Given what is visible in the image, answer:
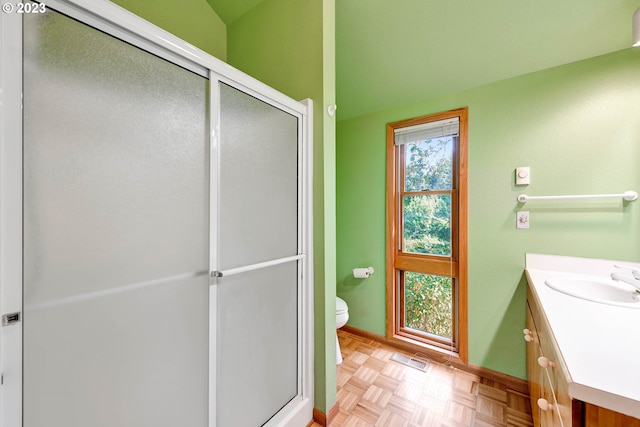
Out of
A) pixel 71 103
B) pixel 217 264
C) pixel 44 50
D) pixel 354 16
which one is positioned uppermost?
pixel 354 16

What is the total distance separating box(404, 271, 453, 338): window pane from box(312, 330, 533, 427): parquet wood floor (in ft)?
0.96

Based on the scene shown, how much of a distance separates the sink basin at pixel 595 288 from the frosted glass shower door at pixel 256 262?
138cm

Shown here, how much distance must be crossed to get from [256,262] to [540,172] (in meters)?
1.89

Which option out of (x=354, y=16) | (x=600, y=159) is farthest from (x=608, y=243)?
(x=354, y=16)

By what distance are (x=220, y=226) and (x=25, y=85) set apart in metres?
0.61

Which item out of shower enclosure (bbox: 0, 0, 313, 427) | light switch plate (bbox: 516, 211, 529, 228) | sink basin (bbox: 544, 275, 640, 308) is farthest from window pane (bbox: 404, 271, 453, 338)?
shower enclosure (bbox: 0, 0, 313, 427)

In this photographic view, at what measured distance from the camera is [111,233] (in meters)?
0.70

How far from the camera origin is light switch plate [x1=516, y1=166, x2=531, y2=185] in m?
1.62

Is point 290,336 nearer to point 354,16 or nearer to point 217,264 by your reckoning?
point 217,264

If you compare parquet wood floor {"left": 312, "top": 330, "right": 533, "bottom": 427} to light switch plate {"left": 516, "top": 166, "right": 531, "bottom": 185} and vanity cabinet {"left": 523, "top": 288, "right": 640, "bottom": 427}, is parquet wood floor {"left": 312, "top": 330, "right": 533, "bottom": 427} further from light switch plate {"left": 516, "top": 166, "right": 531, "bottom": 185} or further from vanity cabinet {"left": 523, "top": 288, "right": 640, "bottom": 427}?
light switch plate {"left": 516, "top": 166, "right": 531, "bottom": 185}

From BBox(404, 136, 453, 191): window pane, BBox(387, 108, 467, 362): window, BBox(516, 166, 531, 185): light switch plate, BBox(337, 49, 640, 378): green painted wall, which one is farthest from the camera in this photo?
BBox(404, 136, 453, 191): window pane

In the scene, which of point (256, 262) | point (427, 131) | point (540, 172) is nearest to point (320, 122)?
point (256, 262)

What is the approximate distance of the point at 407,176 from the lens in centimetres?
223

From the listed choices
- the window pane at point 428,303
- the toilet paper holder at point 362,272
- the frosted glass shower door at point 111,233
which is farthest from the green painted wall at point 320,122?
the window pane at point 428,303
